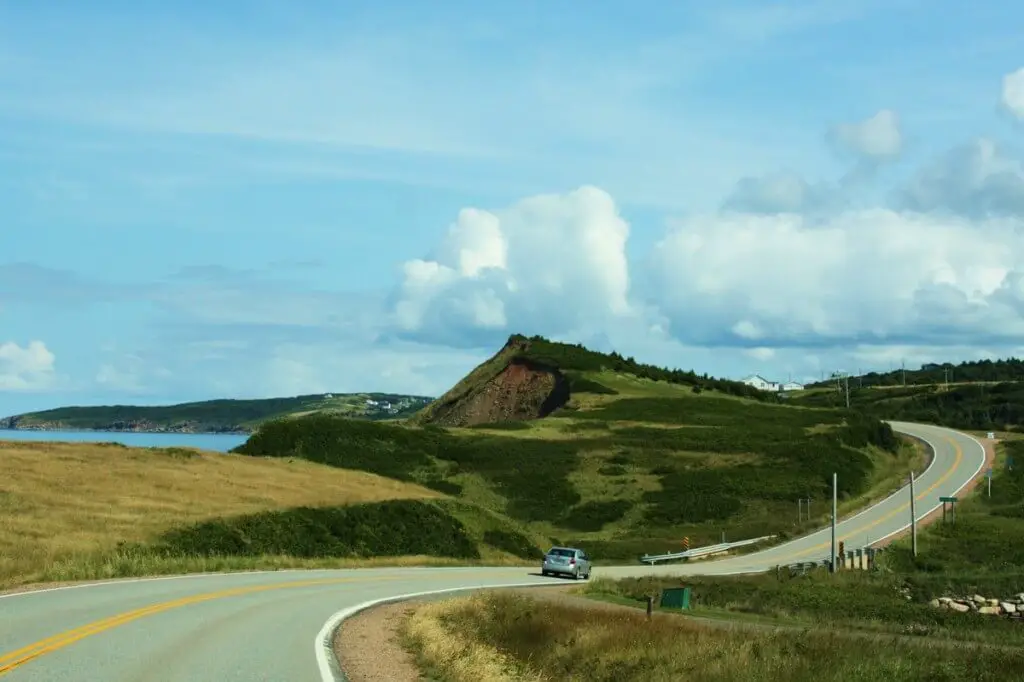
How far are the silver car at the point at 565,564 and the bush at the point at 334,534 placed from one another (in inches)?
371

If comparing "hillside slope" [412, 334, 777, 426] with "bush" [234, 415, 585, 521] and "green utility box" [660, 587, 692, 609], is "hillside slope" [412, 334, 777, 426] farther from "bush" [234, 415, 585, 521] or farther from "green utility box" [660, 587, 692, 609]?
"green utility box" [660, 587, 692, 609]

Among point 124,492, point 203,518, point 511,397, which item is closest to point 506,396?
point 511,397

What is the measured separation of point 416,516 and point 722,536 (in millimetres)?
24977

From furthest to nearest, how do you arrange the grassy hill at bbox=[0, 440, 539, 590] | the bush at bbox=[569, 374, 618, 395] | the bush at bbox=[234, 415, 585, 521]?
the bush at bbox=[569, 374, 618, 395], the bush at bbox=[234, 415, 585, 521], the grassy hill at bbox=[0, 440, 539, 590]

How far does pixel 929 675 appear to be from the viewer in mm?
17062

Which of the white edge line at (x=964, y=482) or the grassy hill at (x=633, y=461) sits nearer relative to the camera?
the white edge line at (x=964, y=482)

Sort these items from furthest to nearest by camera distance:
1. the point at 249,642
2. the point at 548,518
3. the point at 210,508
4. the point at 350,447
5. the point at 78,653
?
the point at 350,447 → the point at 548,518 → the point at 210,508 → the point at 249,642 → the point at 78,653

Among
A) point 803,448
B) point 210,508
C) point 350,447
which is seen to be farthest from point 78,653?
point 803,448

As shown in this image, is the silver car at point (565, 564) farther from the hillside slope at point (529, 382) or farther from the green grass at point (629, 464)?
the hillside slope at point (529, 382)

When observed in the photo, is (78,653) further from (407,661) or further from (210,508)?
(210,508)

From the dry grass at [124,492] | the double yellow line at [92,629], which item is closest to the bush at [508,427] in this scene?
the dry grass at [124,492]

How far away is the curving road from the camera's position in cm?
1520

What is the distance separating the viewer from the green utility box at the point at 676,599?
119 feet

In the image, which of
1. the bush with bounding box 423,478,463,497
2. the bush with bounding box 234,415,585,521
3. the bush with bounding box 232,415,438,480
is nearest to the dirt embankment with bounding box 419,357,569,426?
the bush with bounding box 234,415,585,521
